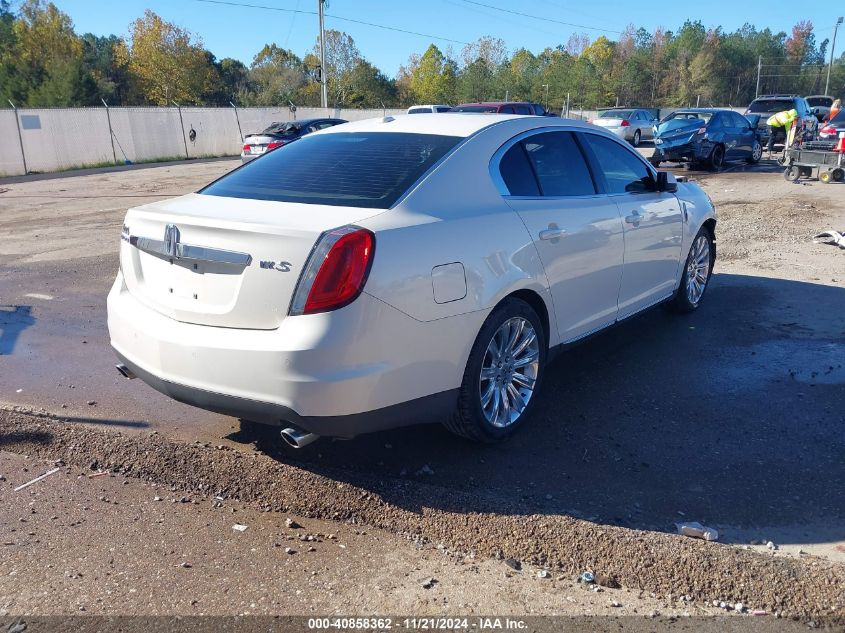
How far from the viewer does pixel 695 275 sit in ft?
22.2

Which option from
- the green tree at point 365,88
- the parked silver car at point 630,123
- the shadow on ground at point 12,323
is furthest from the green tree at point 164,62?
the shadow on ground at point 12,323

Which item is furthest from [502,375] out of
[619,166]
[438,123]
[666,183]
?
[666,183]

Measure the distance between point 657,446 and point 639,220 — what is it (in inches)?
72.1

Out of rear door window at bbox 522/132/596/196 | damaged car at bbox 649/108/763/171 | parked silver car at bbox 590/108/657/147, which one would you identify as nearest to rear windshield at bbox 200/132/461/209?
rear door window at bbox 522/132/596/196

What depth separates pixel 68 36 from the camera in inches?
2379

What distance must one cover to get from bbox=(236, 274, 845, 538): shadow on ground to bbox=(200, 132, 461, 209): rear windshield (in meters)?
1.40

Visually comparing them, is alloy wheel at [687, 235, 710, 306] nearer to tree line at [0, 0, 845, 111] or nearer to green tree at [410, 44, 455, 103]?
tree line at [0, 0, 845, 111]

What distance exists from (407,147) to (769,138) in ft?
77.6

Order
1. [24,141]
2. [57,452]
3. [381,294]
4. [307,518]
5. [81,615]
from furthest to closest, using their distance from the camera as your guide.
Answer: [24,141], [57,452], [307,518], [381,294], [81,615]

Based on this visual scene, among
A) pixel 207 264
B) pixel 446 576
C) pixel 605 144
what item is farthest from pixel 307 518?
pixel 605 144

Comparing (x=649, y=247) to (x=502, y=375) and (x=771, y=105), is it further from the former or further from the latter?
(x=771, y=105)

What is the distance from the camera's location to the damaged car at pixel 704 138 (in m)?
19.5

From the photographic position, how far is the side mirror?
5.69m

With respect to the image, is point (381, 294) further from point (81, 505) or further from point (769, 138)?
point (769, 138)
